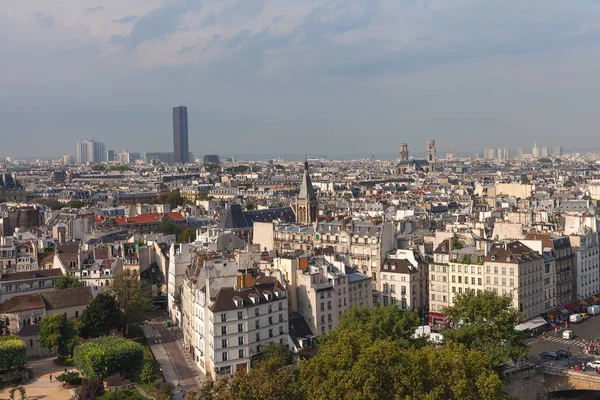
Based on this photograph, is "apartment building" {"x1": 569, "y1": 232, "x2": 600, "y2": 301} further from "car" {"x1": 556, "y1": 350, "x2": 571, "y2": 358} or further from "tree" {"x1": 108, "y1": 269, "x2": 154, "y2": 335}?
"tree" {"x1": 108, "y1": 269, "x2": 154, "y2": 335}

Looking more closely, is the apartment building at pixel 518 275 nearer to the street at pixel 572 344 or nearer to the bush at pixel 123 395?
the street at pixel 572 344

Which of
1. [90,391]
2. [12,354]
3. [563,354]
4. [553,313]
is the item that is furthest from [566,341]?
[12,354]

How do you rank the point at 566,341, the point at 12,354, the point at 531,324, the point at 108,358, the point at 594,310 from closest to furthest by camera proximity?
the point at 108,358, the point at 12,354, the point at 566,341, the point at 531,324, the point at 594,310

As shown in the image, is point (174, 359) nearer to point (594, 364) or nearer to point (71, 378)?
point (71, 378)

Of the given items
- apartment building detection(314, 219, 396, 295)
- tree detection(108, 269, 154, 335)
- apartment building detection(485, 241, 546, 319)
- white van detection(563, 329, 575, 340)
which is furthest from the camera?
apartment building detection(314, 219, 396, 295)

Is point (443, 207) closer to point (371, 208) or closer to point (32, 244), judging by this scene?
point (371, 208)

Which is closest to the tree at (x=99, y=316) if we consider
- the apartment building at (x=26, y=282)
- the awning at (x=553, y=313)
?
the apartment building at (x=26, y=282)

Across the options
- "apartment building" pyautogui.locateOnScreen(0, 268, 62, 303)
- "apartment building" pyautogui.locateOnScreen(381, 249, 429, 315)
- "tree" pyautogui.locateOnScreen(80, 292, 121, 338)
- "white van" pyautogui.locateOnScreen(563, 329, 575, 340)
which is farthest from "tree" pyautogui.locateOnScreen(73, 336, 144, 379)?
"white van" pyautogui.locateOnScreen(563, 329, 575, 340)

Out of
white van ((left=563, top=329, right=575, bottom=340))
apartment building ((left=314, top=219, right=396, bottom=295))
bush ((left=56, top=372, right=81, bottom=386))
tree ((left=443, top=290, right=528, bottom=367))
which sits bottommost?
bush ((left=56, top=372, right=81, bottom=386))
